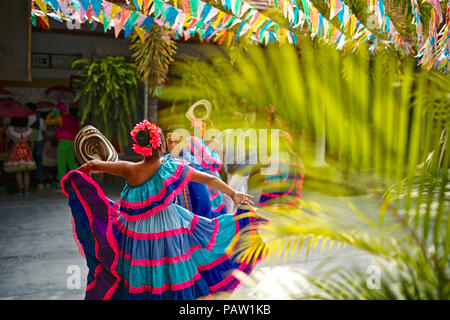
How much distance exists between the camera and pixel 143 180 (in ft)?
11.6

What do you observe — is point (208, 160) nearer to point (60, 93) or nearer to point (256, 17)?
point (256, 17)

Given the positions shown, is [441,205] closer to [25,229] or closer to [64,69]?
[25,229]

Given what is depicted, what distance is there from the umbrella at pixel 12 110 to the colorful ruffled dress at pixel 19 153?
30 centimetres

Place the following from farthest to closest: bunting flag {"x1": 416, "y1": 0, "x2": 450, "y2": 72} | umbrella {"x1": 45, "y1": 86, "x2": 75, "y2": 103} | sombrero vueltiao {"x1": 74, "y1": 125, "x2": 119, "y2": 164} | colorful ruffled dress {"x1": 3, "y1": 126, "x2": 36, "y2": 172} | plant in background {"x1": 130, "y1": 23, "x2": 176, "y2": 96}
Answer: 1. umbrella {"x1": 45, "y1": 86, "x2": 75, "y2": 103}
2. colorful ruffled dress {"x1": 3, "y1": 126, "x2": 36, "y2": 172}
3. plant in background {"x1": 130, "y1": 23, "x2": 176, "y2": 96}
4. bunting flag {"x1": 416, "y1": 0, "x2": 450, "y2": 72}
5. sombrero vueltiao {"x1": 74, "y1": 125, "x2": 119, "y2": 164}

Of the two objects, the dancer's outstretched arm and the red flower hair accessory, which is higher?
the red flower hair accessory

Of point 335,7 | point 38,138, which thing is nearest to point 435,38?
point 335,7

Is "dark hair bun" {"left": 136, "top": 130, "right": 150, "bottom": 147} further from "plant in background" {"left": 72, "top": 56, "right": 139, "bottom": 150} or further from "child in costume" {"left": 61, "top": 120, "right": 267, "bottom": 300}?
"plant in background" {"left": 72, "top": 56, "right": 139, "bottom": 150}

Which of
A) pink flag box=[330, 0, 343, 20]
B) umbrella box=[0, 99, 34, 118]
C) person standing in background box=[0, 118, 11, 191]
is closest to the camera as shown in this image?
pink flag box=[330, 0, 343, 20]

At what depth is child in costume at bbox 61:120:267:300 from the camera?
11.1ft

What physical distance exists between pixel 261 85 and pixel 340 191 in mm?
519

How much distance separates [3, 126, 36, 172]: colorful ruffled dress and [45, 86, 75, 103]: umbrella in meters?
1.49

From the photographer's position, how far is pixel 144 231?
346cm

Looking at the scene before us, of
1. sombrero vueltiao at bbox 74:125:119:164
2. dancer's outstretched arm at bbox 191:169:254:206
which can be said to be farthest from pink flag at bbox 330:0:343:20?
sombrero vueltiao at bbox 74:125:119:164
